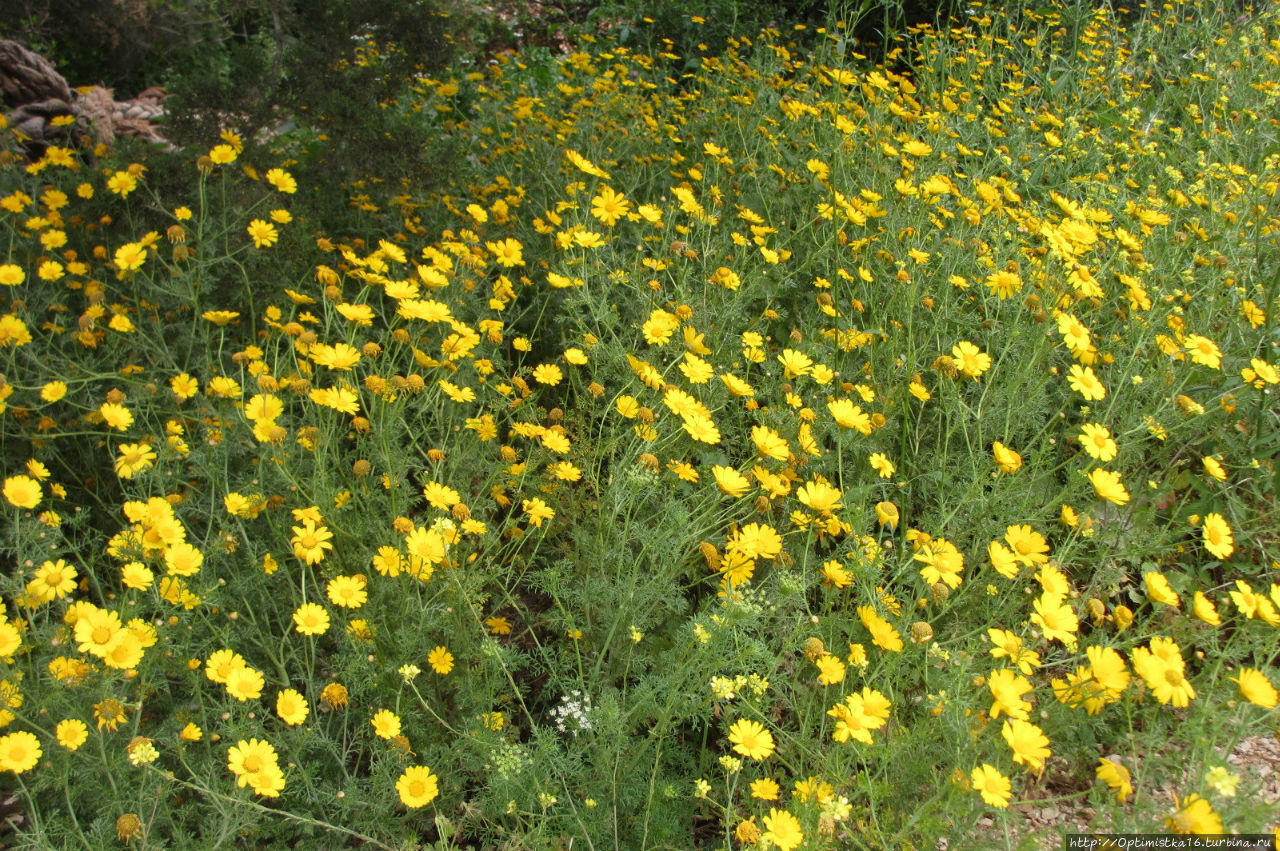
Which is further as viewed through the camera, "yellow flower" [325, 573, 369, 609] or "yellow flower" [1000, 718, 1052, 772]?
"yellow flower" [325, 573, 369, 609]

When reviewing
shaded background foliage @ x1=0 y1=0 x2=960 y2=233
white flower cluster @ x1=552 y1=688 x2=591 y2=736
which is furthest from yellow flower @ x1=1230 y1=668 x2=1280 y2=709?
shaded background foliage @ x1=0 y1=0 x2=960 y2=233

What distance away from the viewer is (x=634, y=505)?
84.3 inches

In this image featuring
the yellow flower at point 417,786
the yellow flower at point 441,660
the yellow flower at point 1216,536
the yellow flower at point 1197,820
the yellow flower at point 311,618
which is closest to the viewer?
the yellow flower at point 1197,820

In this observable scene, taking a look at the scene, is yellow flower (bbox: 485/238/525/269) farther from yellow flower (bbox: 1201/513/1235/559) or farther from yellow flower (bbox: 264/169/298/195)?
yellow flower (bbox: 1201/513/1235/559)

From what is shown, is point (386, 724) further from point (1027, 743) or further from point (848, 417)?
point (848, 417)

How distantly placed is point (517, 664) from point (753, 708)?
58cm

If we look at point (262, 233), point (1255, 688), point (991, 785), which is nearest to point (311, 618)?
point (991, 785)

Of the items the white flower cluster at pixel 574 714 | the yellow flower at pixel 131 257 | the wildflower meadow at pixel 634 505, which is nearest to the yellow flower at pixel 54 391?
the wildflower meadow at pixel 634 505

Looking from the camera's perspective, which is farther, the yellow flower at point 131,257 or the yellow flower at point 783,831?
the yellow flower at point 131,257

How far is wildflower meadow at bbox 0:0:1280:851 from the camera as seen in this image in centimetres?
161

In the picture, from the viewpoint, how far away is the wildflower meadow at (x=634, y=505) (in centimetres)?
161

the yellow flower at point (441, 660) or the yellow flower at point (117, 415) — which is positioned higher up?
the yellow flower at point (117, 415)

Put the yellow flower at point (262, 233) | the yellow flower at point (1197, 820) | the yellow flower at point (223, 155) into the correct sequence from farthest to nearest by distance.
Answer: the yellow flower at point (262, 233) < the yellow flower at point (223, 155) < the yellow flower at point (1197, 820)

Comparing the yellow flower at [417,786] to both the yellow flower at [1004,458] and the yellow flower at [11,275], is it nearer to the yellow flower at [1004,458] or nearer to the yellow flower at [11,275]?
the yellow flower at [1004,458]
